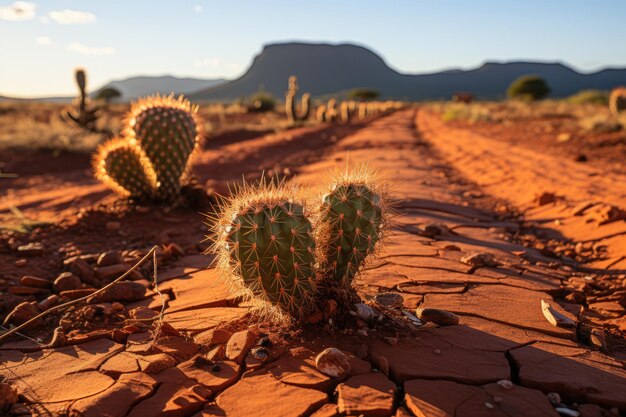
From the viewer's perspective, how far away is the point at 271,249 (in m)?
2.46

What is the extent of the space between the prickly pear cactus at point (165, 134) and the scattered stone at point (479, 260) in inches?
139

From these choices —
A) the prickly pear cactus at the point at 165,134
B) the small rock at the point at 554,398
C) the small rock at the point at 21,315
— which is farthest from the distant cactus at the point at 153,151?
the small rock at the point at 554,398

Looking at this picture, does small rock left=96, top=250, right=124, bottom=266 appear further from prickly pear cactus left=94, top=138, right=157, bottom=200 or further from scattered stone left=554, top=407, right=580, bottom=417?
scattered stone left=554, top=407, right=580, bottom=417

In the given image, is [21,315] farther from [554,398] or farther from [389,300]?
[554,398]

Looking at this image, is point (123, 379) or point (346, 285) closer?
point (123, 379)

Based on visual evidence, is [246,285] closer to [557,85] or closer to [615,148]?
[615,148]

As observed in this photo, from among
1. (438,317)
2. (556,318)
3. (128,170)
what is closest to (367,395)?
(438,317)

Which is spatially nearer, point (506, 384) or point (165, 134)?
point (506, 384)

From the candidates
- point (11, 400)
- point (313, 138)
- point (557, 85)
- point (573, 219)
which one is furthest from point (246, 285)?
point (557, 85)

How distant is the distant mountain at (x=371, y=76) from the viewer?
438 ft

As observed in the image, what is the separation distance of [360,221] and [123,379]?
139cm

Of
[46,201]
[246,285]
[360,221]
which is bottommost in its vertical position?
[46,201]

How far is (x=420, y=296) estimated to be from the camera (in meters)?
3.22

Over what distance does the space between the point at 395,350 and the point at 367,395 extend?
403mm
